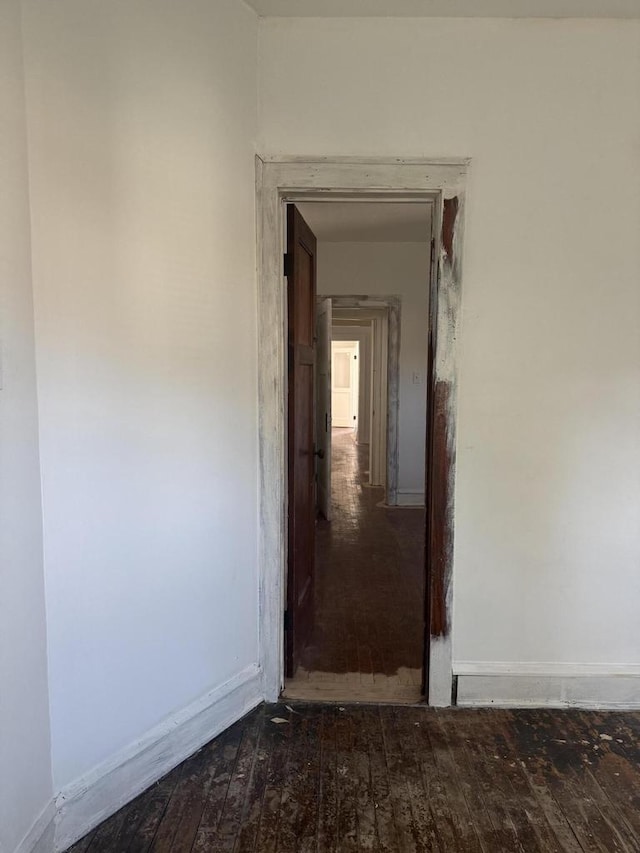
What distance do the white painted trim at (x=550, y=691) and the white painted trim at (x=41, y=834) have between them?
1.61 meters

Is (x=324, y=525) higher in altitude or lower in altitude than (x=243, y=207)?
lower

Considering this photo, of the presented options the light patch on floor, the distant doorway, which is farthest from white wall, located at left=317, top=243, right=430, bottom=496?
the distant doorway

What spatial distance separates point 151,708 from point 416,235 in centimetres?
495

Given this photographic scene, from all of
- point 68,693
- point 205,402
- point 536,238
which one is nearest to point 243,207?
point 205,402

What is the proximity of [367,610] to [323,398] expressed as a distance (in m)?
2.37

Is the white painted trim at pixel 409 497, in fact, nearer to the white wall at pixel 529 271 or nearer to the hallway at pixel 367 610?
the hallway at pixel 367 610

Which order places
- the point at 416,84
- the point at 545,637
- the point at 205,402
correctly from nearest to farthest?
the point at 205,402
the point at 416,84
the point at 545,637

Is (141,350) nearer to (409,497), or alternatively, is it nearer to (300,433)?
(300,433)

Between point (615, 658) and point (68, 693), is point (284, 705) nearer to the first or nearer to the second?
point (68, 693)

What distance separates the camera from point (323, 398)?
5438mm

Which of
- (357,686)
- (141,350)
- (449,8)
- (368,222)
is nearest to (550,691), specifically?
(357,686)

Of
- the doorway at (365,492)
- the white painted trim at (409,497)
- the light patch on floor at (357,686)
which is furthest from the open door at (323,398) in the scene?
the light patch on floor at (357,686)

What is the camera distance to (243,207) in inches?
89.9

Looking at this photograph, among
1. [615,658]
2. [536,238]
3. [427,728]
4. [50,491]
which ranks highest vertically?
[536,238]
